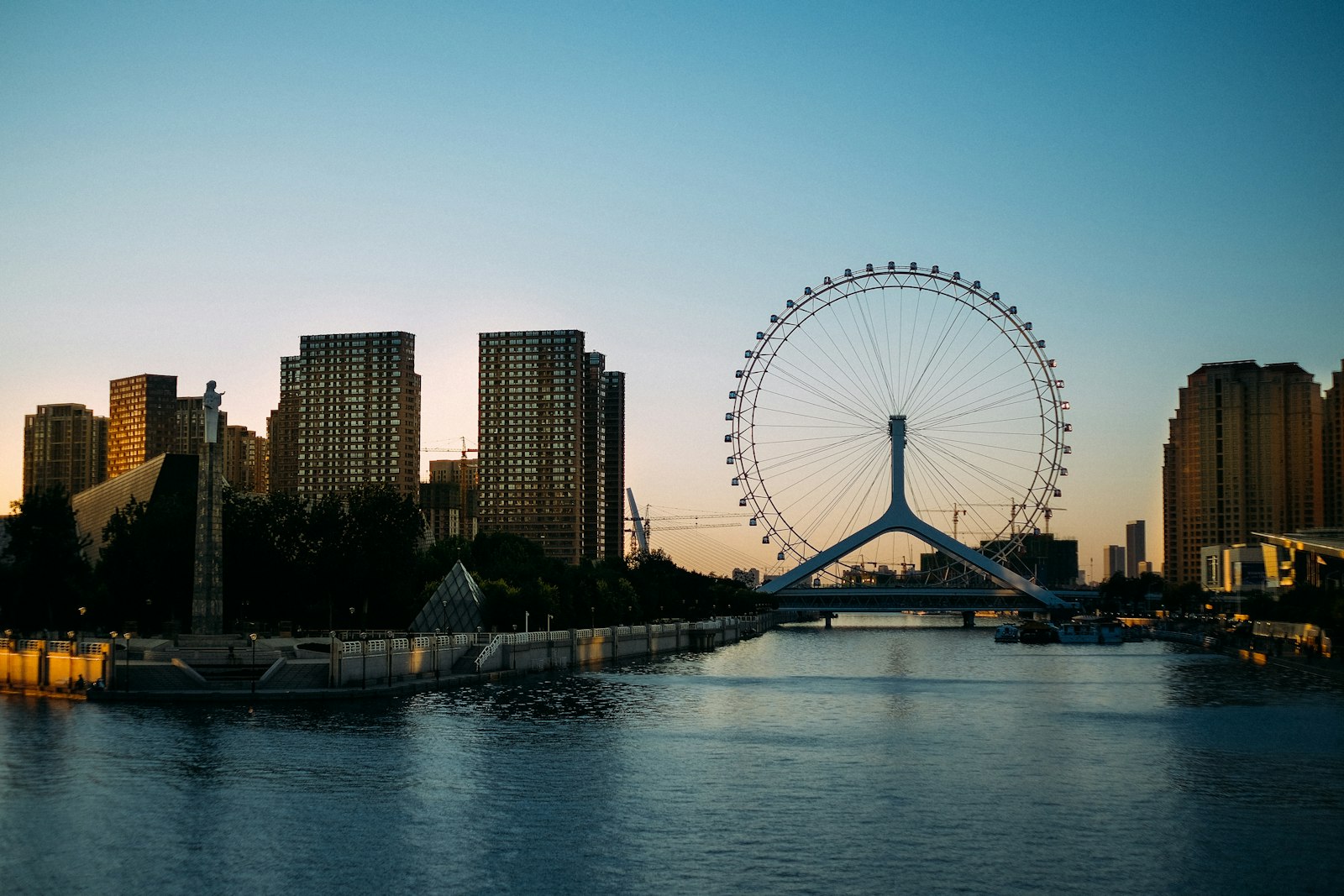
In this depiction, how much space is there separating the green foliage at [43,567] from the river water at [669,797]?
33.2 m

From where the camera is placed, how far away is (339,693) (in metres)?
53.2

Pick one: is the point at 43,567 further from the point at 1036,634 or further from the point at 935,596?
the point at 935,596

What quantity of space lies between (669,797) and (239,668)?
28.4 metres

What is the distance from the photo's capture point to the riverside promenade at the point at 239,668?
2088 inches

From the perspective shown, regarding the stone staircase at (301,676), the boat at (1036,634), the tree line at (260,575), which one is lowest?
the boat at (1036,634)

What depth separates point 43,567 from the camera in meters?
80.8

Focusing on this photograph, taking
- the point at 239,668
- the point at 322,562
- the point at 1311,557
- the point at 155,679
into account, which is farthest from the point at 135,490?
the point at 1311,557

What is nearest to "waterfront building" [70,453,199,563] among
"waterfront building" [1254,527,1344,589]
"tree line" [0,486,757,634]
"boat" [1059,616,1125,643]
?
"tree line" [0,486,757,634]

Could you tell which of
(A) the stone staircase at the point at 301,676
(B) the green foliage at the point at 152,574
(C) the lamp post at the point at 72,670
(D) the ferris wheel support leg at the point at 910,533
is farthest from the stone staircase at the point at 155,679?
(D) the ferris wheel support leg at the point at 910,533

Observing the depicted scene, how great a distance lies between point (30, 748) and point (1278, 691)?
5418 cm

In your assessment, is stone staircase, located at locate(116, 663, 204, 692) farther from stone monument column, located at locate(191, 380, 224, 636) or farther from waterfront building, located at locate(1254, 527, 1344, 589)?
waterfront building, located at locate(1254, 527, 1344, 589)

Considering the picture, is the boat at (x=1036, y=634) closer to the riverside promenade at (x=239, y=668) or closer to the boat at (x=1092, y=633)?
the boat at (x=1092, y=633)

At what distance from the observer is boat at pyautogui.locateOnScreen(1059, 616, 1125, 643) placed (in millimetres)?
126562

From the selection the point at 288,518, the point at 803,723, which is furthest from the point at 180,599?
the point at 803,723
